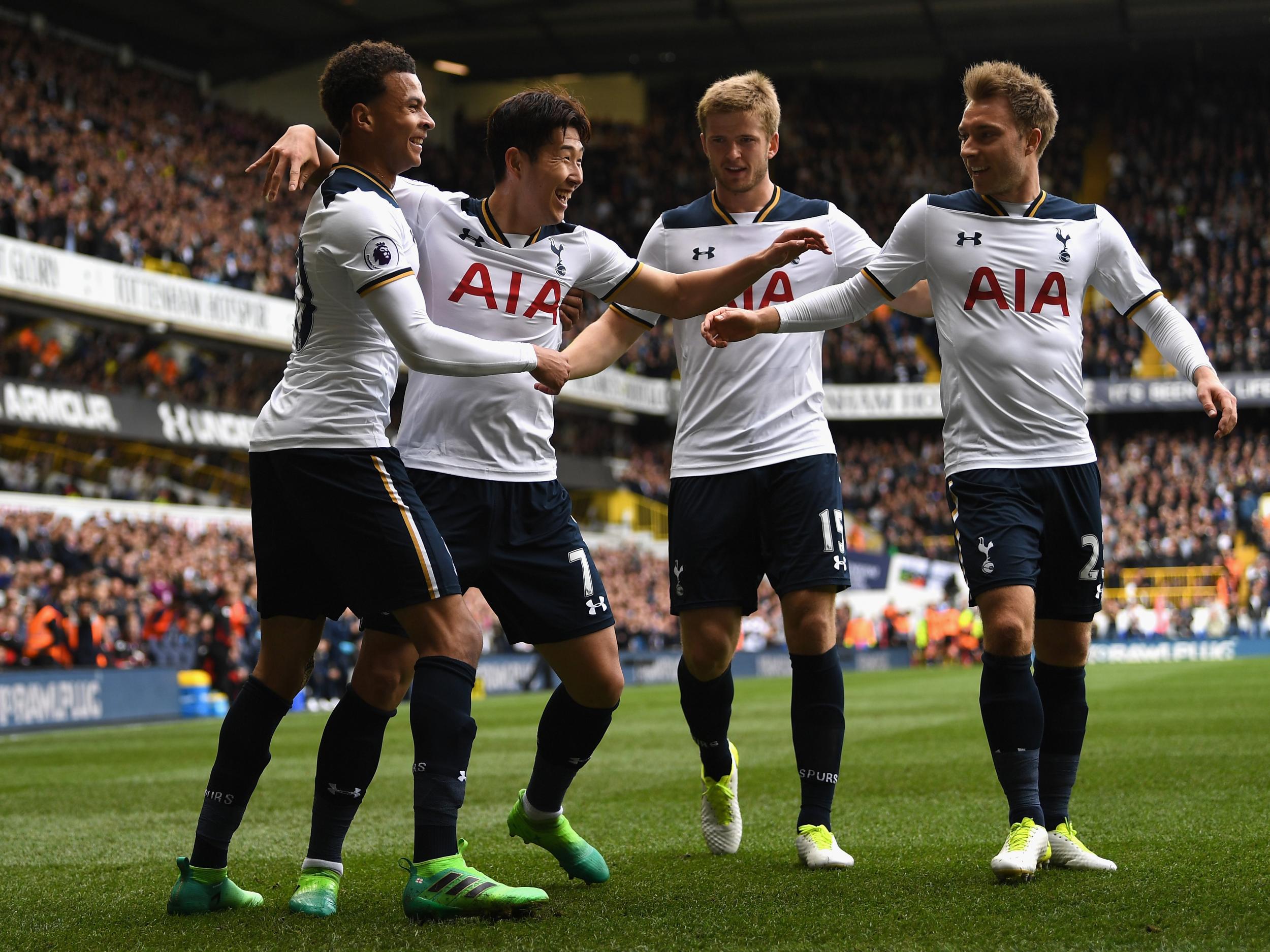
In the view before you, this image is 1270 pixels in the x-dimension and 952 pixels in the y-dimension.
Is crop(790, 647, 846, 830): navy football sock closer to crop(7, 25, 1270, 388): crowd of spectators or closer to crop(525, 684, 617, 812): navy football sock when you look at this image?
crop(525, 684, 617, 812): navy football sock

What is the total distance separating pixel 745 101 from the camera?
5.22m

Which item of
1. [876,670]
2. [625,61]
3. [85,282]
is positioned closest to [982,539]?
[85,282]

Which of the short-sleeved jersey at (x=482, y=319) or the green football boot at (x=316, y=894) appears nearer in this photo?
the green football boot at (x=316, y=894)

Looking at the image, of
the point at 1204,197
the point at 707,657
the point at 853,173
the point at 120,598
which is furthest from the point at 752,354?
the point at 1204,197

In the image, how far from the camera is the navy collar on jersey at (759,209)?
5426 millimetres

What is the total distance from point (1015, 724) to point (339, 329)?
2.33 metres

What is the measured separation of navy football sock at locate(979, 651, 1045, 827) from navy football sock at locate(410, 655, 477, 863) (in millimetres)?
1593

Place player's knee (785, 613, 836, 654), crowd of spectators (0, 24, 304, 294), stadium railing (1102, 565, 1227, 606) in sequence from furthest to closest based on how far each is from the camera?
stadium railing (1102, 565, 1227, 606), crowd of spectators (0, 24, 304, 294), player's knee (785, 613, 836, 654)

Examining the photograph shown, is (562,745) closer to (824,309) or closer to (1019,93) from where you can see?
(824,309)

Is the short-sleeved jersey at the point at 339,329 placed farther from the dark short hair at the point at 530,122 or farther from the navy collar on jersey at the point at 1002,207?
the navy collar on jersey at the point at 1002,207

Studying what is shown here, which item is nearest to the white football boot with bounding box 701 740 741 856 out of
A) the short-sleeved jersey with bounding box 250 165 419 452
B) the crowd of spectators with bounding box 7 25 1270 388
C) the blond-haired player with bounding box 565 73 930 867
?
the blond-haired player with bounding box 565 73 930 867

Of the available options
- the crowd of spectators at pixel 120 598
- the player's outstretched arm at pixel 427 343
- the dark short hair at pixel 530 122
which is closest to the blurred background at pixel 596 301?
the crowd of spectators at pixel 120 598

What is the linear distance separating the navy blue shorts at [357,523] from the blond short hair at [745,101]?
194cm

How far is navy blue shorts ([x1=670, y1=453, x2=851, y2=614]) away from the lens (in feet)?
16.6
